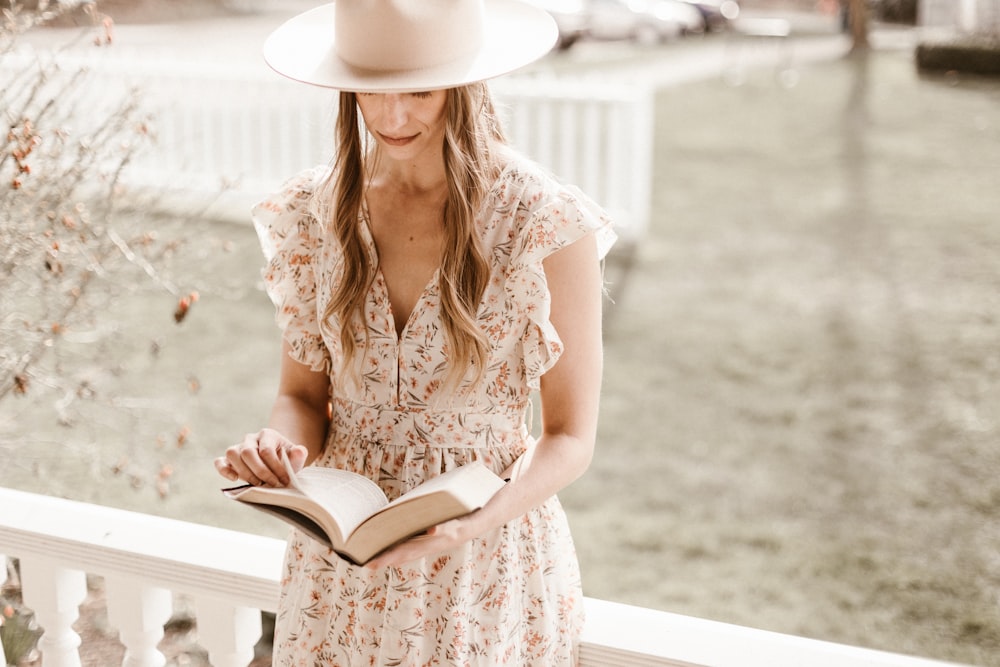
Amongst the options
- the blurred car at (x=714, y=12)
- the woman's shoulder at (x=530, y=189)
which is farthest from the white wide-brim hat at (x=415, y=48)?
the blurred car at (x=714, y=12)

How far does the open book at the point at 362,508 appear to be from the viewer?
1118 millimetres

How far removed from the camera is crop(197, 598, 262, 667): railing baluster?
163cm

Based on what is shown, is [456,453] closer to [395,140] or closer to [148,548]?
[395,140]

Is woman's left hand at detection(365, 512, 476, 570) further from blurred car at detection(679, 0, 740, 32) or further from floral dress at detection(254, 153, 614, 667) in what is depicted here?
blurred car at detection(679, 0, 740, 32)

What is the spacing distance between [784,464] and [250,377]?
2.34m

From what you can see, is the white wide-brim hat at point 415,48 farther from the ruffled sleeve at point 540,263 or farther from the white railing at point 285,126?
the white railing at point 285,126

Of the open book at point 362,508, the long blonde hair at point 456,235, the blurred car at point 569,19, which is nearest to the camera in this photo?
the open book at point 362,508

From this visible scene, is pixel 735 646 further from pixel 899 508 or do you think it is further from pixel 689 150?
pixel 689 150

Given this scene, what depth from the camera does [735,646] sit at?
143cm

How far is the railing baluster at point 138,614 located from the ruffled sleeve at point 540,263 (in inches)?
29.2

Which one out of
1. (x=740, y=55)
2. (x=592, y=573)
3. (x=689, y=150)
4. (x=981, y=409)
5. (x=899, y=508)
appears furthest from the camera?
(x=740, y=55)

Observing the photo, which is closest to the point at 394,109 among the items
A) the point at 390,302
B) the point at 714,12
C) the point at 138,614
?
the point at 390,302

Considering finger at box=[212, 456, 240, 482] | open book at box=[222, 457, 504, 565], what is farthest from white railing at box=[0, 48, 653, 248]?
open book at box=[222, 457, 504, 565]

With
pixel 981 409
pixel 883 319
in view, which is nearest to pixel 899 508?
pixel 981 409
